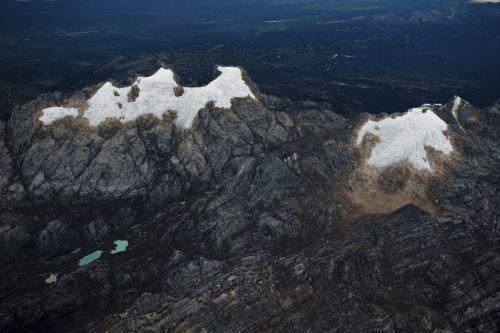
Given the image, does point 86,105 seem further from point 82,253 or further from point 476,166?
point 476,166

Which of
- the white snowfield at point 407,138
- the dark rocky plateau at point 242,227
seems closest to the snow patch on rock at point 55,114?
the dark rocky plateau at point 242,227

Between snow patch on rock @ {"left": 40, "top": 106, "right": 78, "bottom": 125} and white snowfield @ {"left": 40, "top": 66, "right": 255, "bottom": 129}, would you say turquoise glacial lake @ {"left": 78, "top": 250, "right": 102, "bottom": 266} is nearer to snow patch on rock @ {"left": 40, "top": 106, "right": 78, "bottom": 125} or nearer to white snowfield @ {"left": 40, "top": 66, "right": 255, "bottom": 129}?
white snowfield @ {"left": 40, "top": 66, "right": 255, "bottom": 129}

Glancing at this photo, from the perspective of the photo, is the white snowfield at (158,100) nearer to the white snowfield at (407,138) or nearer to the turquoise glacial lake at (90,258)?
the turquoise glacial lake at (90,258)

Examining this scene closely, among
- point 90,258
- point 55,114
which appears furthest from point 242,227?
point 55,114

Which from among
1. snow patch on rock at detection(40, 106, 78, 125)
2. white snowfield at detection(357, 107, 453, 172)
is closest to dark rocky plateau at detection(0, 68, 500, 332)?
snow patch on rock at detection(40, 106, 78, 125)

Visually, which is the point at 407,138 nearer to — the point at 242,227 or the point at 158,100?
the point at 242,227

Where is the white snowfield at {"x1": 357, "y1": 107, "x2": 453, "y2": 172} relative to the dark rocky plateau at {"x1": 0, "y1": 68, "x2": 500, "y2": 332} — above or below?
above
